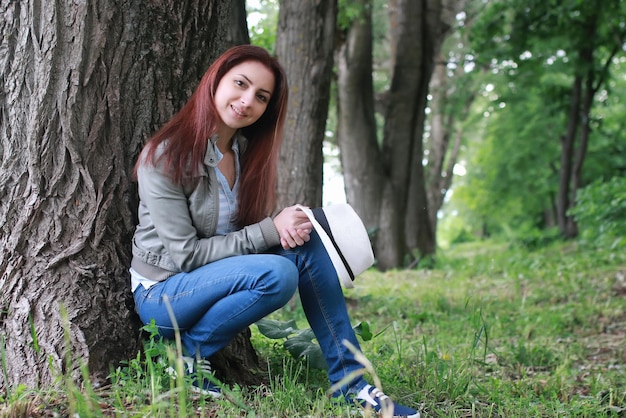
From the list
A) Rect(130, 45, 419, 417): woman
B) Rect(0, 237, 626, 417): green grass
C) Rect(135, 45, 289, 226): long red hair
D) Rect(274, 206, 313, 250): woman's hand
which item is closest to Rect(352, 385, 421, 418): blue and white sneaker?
Rect(130, 45, 419, 417): woman

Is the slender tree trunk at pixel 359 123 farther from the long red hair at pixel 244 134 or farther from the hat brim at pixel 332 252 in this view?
the hat brim at pixel 332 252

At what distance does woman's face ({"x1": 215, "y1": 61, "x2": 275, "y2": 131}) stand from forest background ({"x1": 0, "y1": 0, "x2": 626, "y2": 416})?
0.32 metres

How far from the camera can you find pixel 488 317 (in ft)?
18.1

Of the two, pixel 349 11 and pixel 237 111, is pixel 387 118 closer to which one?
pixel 349 11

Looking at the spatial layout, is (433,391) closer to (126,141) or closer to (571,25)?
(126,141)

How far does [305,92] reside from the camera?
246 inches

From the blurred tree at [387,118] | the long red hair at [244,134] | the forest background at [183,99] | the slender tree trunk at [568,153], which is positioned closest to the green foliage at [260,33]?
the forest background at [183,99]

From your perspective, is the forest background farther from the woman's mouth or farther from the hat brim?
the hat brim

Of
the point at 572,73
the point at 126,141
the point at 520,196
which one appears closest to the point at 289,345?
the point at 126,141

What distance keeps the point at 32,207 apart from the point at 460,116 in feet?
49.3

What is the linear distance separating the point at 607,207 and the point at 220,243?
6.60m

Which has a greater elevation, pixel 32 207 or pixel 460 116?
pixel 460 116

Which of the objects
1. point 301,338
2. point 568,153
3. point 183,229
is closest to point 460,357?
point 301,338

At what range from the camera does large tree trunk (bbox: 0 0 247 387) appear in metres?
2.59
